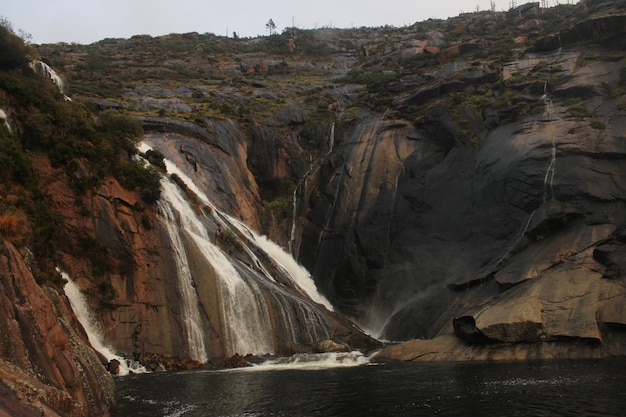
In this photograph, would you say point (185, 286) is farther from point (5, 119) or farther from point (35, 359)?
point (35, 359)

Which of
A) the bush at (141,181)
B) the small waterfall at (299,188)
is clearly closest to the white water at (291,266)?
the small waterfall at (299,188)

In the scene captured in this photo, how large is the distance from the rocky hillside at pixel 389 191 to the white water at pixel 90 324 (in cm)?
55

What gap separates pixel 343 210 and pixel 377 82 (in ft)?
105

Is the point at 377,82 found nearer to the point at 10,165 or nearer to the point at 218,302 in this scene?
the point at 218,302

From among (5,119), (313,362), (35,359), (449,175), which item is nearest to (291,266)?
(449,175)

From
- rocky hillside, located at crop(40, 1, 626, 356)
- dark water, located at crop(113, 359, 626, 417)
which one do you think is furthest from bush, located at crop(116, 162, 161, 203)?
rocky hillside, located at crop(40, 1, 626, 356)

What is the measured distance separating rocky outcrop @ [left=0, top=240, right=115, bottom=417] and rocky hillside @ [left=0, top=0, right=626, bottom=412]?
3.72m

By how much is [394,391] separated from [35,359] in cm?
1299

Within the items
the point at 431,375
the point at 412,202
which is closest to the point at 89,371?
the point at 431,375

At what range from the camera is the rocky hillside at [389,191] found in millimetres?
30531

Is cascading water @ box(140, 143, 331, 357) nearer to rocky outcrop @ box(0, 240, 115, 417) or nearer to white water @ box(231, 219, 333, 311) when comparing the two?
white water @ box(231, 219, 333, 311)

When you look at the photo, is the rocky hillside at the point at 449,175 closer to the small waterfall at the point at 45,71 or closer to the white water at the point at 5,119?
the small waterfall at the point at 45,71

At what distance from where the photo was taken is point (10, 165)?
28875 millimetres

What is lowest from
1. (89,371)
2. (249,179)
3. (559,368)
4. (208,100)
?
(559,368)
